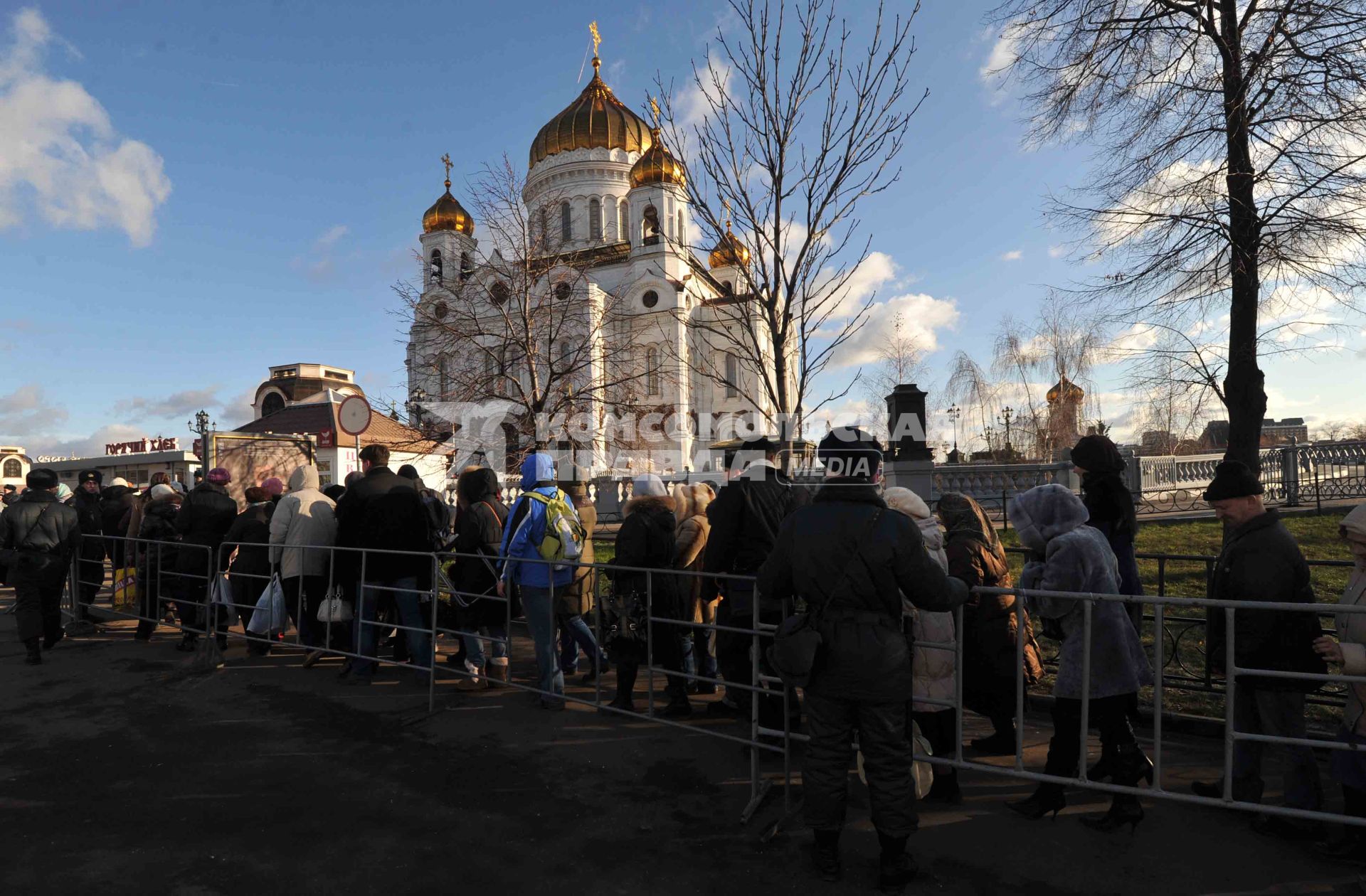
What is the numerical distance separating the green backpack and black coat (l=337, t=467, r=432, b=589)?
1221 mm

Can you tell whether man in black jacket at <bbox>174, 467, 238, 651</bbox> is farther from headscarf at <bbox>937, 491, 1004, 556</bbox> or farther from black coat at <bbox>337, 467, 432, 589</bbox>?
headscarf at <bbox>937, 491, 1004, 556</bbox>

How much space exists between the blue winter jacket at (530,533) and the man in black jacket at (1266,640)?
13.5ft

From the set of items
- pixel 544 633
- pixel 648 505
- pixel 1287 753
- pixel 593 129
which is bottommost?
pixel 1287 753

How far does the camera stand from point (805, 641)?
3.37 m

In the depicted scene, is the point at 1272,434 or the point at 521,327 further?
the point at 1272,434

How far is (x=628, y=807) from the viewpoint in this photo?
414 cm

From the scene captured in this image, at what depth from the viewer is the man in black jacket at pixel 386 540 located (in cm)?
655

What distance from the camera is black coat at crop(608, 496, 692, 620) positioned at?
559 centimetres

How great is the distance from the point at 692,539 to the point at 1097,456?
2.87 m

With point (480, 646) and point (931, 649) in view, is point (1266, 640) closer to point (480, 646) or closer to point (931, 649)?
point (931, 649)

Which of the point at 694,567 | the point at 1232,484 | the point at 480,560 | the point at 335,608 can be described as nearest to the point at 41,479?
the point at 335,608

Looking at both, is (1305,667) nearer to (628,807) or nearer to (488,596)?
(628,807)

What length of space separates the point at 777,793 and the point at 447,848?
1.71m

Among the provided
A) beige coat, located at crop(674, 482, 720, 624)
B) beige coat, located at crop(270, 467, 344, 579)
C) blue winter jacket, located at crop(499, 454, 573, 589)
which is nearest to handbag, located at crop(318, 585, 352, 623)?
beige coat, located at crop(270, 467, 344, 579)
